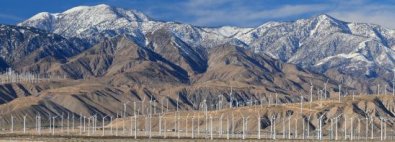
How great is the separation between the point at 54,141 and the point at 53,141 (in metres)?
0.63

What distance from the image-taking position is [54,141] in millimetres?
181125

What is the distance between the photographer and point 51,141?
591 ft

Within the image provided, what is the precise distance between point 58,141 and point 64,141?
4.76 meters

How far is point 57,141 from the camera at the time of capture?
182 meters

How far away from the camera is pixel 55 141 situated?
182m

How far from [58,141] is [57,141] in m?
0.46

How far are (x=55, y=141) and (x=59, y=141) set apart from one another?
3.07 feet

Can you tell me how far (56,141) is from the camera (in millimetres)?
182125

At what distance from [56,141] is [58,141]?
31.5 inches

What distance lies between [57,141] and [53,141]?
150cm

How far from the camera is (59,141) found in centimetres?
18125

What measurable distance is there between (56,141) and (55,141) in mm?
516

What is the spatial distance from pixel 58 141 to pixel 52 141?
4.15 feet
